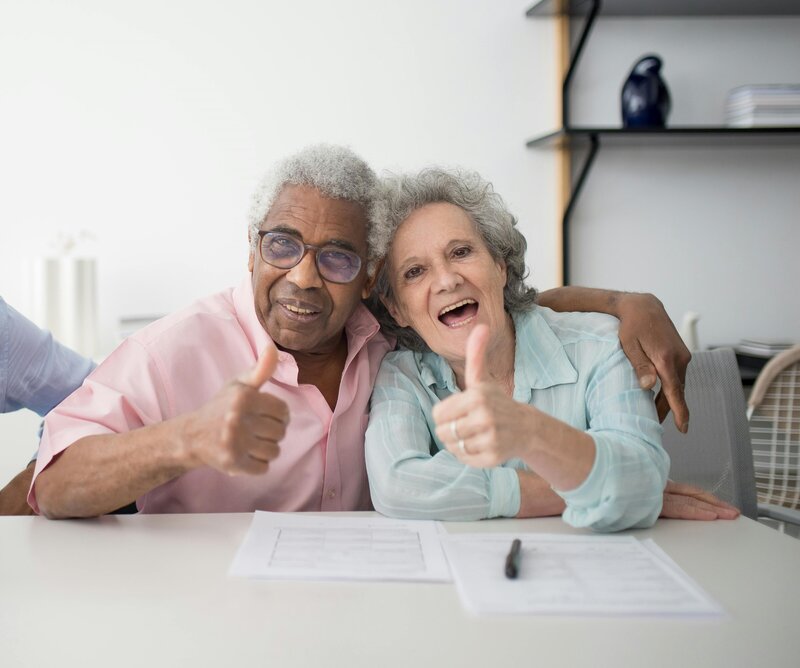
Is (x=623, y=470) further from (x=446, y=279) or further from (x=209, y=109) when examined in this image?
(x=209, y=109)

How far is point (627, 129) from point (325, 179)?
1822 millimetres

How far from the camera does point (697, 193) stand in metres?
3.24

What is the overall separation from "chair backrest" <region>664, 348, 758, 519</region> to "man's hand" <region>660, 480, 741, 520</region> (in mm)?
414

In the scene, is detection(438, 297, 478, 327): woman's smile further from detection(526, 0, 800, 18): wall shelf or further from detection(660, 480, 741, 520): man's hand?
detection(526, 0, 800, 18): wall shelf

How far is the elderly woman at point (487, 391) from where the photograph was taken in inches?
41.9

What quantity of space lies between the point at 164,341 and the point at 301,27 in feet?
6.70

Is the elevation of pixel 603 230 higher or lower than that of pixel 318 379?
higher

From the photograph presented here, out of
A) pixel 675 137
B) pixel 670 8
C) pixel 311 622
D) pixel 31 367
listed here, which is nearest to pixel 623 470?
pixel 311 622

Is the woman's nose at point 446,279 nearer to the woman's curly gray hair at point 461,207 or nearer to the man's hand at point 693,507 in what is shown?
the woman's curly gray hair at point 461,207

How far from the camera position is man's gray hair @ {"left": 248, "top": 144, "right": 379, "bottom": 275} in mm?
1482

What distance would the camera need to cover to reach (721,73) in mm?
3221

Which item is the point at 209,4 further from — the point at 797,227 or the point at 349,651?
the point at 349,651

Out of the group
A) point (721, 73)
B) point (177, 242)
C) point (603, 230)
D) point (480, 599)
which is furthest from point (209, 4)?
point (480, 599)

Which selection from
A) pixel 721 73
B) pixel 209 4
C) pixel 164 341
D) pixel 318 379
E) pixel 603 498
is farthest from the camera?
pixel 721 73
